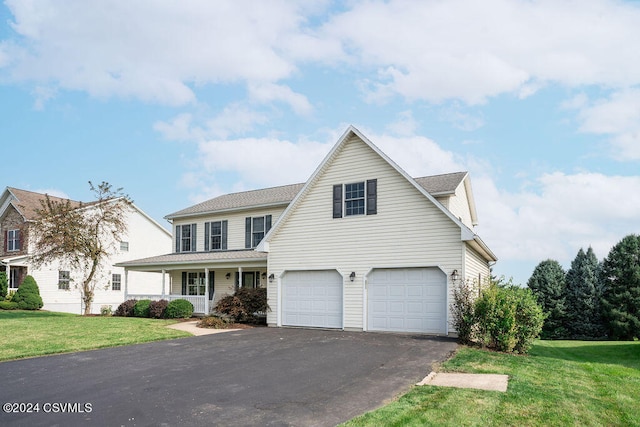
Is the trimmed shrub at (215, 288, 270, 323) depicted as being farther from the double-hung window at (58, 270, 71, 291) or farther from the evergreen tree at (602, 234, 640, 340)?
the evergreen tree at (602, 234, 640, 340)

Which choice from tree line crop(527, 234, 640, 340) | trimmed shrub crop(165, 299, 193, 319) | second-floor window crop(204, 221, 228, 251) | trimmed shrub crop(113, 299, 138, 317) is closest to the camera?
trimmed shrub crop(165, 299, 193, 319)

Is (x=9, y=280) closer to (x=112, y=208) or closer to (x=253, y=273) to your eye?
(x=112, y=208)

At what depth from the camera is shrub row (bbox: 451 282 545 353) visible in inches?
563

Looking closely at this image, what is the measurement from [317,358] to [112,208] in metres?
20.4

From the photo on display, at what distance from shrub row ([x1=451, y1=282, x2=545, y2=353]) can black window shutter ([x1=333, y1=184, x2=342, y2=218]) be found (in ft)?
21.2

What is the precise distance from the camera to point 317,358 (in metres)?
12.6

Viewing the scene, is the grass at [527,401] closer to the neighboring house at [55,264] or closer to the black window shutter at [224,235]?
the black window shutter at [224,235]

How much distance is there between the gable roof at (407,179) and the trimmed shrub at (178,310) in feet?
19.9

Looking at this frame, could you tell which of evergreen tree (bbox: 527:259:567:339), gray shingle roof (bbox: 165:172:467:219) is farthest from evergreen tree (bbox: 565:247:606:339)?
gray shingle roof (bbox: 165:172:467:219)

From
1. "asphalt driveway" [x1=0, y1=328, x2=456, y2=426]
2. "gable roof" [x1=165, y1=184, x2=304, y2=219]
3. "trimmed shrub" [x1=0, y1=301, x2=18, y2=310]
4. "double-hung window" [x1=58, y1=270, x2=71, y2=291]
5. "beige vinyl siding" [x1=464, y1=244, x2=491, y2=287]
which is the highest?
"gable roof" [x1=165, y1=184, x2=304, y2=219]

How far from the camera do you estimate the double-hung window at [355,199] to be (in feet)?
61.8

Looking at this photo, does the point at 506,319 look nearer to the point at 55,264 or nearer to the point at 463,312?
the point at 463,312

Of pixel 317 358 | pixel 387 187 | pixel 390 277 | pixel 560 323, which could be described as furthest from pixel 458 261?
pixel 560 323

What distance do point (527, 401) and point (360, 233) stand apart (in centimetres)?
1114
